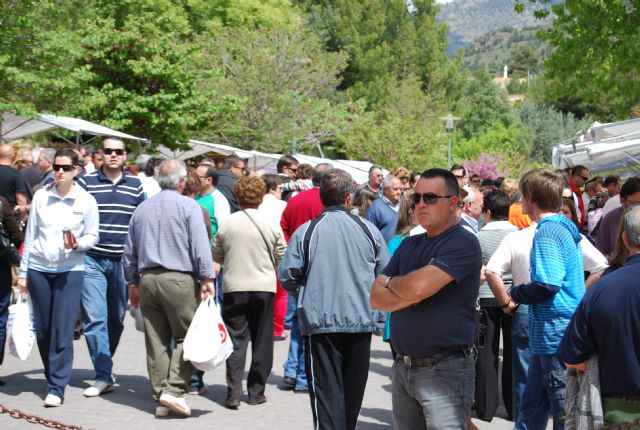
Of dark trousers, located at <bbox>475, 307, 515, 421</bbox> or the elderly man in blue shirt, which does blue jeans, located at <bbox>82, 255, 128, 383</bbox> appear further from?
the elderly man in blue shirt

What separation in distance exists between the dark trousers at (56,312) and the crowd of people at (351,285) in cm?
1

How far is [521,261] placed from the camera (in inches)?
267

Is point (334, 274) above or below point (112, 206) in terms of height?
below

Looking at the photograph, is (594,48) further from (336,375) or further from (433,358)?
(433,358)

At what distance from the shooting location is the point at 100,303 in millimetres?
8328

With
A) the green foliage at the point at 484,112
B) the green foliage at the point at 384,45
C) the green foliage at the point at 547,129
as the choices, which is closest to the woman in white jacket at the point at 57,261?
the green foliage at the point at 384,45

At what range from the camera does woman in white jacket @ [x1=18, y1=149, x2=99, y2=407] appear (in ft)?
25.9

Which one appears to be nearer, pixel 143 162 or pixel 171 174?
pixel 171 174

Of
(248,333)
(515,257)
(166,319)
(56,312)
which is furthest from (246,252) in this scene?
(515,257)

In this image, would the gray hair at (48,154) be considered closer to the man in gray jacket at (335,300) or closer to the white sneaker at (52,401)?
the white sneaker at (52,401)

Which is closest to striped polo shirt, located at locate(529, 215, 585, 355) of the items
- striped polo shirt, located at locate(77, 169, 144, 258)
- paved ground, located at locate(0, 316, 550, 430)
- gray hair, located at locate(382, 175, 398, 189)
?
paved ground, located at locate(0, 316, 550, 430)

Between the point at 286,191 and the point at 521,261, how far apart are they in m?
6.09

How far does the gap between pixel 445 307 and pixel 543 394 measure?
1.83m

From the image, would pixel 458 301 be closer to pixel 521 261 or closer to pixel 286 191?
pixel 521 261
